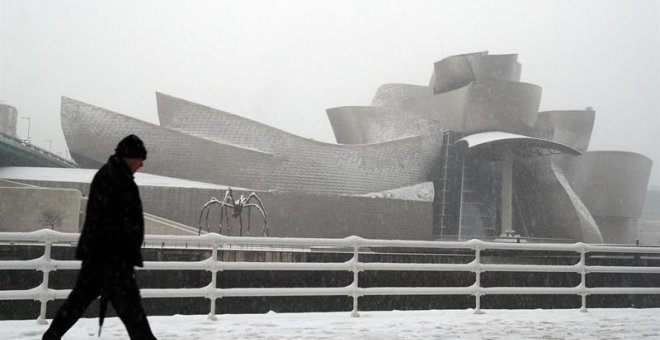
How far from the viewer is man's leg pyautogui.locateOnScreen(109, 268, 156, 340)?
3.97 m

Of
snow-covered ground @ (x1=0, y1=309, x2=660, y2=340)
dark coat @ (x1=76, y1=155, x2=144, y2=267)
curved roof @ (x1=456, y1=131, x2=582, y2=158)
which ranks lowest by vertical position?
snow-covered ground @ (x1=0, y1=309, x2=660, y2=340)

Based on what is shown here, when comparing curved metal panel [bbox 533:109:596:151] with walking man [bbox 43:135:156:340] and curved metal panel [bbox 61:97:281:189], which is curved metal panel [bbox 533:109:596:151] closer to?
curved metal panel [bbox 61:97:281:189]

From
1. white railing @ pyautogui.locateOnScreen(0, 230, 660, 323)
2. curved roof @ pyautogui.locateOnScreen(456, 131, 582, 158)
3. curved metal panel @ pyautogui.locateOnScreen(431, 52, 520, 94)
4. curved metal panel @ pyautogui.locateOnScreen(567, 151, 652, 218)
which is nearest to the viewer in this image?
white railing @ pyautogui.locateOnScreen(0, 230, 660, 323)

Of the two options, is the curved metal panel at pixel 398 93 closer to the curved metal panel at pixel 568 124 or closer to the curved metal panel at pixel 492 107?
the curved metal panel at pixel 492 107

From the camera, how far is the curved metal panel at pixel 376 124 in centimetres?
3684

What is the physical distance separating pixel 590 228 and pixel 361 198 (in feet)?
48.6

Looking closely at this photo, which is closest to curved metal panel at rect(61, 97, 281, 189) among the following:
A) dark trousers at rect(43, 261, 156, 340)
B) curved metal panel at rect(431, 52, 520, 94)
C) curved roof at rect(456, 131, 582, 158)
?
curved roof at rect(456, 131, 582, 158)

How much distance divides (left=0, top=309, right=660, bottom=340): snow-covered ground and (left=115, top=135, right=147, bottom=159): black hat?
2115mm

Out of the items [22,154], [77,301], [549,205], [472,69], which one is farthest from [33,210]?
[549,205]

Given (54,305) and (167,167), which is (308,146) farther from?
(54,305)

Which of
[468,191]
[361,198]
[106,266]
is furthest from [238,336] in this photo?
[468,191]

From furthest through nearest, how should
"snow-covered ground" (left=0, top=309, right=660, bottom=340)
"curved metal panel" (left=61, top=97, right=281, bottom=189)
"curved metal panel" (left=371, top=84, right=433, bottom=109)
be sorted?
"curved metal panel" (left=371, top=84, right=433, bottom=109) → "curved metal panel" (left=61, top=97, right=281, bottom=189) → "snow-covered ground" (left=0, top=309, right=660, bottom=340)

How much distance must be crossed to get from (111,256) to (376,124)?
3460 centimetres

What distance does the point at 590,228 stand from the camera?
36.2 m
